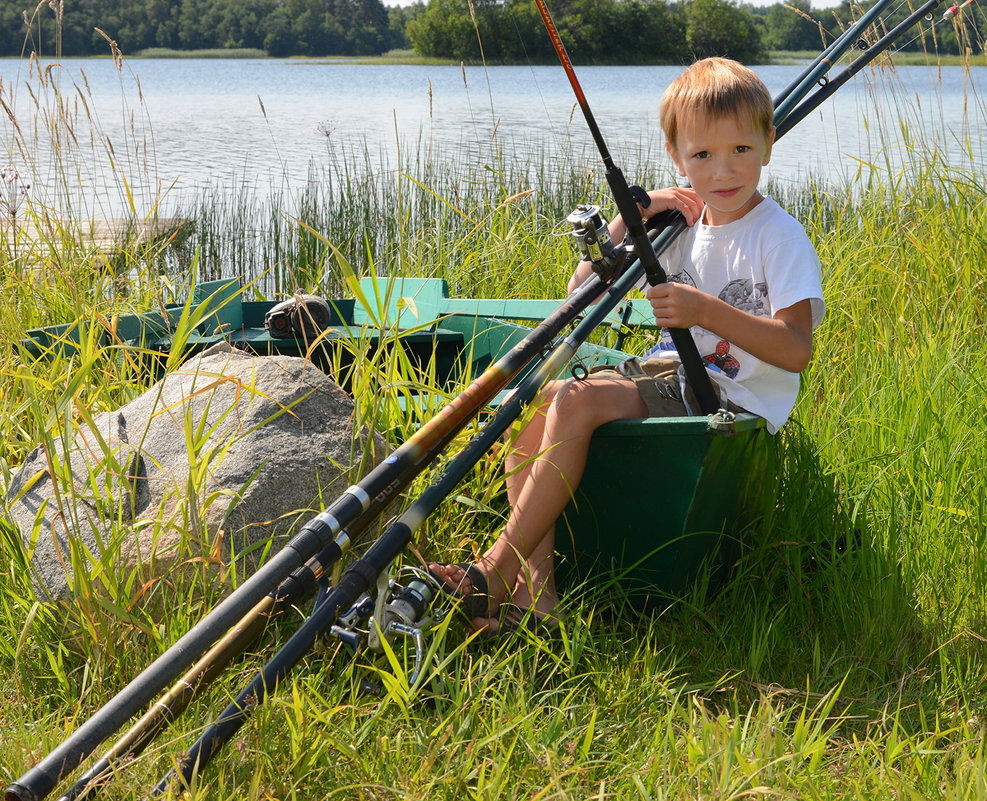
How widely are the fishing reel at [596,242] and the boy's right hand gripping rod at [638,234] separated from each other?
0.07 metres

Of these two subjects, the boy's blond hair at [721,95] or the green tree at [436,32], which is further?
the green tree at [436,32]

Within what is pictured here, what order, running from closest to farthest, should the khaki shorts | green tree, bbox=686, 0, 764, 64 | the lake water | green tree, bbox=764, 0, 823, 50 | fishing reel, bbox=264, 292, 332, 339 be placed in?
the khaki shorts → fishing reel, bbox=264, 292, 332, 339 → the lake water → green tree, bbox=764, 0, 823, 50 → green tree, bbox=686, 0, 764, 64

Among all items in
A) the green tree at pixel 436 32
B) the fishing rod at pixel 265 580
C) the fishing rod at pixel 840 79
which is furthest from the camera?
the green tree at pixel 436 32

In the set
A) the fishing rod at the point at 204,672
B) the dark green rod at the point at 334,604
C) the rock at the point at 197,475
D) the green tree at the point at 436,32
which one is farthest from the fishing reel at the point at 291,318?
the green tree at the point at 436,32

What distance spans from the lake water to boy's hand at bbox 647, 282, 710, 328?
167cm

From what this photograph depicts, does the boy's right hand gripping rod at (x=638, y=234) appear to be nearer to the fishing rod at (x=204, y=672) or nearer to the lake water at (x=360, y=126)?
the fishing rod at (x=204, y=672)

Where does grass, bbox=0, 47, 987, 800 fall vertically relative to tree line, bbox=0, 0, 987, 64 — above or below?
below

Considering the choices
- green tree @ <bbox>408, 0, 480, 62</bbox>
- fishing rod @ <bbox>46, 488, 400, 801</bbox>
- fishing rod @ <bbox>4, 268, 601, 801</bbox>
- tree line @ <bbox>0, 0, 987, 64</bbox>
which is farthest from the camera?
green tree @ <bbox>408, 0, 480, 62</bbox>

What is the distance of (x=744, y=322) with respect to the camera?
2.00 meters

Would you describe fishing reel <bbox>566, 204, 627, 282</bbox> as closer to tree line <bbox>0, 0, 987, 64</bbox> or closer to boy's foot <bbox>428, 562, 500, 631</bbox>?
boy's foot <bbox>428, 562, 500, 631</bbox>

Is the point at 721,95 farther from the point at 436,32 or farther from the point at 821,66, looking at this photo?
the point at 436,32

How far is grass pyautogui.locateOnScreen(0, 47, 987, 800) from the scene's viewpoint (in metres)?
1.60

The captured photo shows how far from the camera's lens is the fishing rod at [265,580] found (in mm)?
1249

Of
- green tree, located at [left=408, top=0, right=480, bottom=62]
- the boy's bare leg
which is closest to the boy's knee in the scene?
the boy's bare leg
